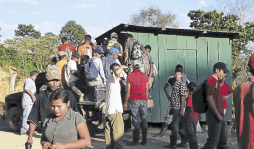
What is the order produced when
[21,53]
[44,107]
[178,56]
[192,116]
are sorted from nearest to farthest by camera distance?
1. [44,107]
2. [192,116]
3. [178,56]
4. [21,53]

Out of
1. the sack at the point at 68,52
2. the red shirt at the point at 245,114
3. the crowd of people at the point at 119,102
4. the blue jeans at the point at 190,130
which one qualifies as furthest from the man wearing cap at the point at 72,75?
the red shirt at the point at 245,114

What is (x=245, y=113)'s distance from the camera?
3.29 metres

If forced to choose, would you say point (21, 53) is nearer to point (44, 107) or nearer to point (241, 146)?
point (44, 107)

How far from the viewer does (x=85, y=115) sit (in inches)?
363

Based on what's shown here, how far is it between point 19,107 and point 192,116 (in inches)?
258

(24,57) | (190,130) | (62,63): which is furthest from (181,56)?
(24,57)

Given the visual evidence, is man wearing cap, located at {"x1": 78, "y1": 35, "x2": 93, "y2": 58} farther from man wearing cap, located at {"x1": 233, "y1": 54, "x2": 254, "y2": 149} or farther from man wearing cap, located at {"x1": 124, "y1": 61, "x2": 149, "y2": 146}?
man wearing cap, located at {"x1": 233, "y1": 54, "x2": 254, "y2": 149}

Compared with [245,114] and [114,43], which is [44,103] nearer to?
[245,114]

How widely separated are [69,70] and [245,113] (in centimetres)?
665

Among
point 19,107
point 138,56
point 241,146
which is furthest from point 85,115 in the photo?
point 241,146

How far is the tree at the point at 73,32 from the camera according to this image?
165 feet

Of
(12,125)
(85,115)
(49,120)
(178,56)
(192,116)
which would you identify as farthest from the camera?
(178,56)

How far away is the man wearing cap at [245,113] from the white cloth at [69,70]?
6417mm

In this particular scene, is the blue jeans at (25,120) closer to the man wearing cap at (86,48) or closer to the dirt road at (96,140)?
the dirt road at (96,140)
